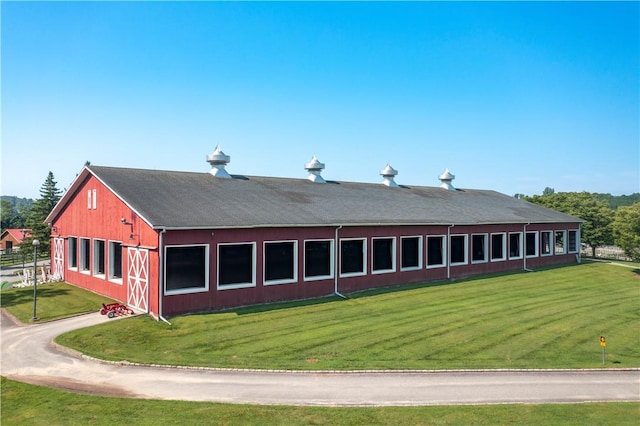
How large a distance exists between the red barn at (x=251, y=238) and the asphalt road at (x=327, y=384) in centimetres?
526

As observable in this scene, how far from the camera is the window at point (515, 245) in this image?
3506 centimetres

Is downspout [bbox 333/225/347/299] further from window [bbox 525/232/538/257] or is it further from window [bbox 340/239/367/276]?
window [bbox 525/232/538/257]

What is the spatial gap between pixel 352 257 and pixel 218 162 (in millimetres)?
11070

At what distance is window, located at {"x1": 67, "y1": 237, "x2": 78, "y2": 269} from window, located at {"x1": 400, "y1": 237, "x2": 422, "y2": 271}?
65.5 feet

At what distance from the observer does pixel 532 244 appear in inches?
1470

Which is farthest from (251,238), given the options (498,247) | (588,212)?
(588,212)

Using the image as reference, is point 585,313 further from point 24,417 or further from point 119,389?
point 24,417

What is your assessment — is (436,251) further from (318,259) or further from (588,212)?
(588,212)

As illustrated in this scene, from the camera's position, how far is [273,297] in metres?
22.1

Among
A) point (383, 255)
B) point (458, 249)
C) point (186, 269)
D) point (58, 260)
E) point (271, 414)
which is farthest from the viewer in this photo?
point (458, 249)

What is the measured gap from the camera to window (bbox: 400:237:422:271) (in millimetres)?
27672

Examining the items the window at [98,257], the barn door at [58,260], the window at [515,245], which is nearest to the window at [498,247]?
the window at [515,245]

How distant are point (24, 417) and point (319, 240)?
15.1 m

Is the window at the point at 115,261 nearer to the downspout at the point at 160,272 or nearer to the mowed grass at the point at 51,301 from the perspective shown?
the mowed grass at the point at 51,301
